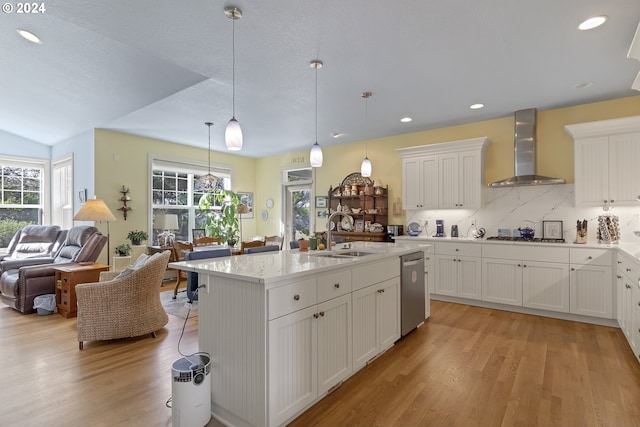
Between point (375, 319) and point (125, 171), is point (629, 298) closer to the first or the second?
point (375, 319)

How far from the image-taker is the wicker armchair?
3064 millimetres

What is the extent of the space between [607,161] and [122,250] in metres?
6.95

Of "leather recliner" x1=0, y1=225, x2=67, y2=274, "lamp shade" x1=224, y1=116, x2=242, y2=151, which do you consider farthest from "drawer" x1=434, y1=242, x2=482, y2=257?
"leather recliner" x1=0, y1=225, x2=67, y2=274

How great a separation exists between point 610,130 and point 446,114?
184 cm

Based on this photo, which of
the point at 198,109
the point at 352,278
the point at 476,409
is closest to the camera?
the point at 476,409

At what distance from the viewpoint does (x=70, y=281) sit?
395 cm

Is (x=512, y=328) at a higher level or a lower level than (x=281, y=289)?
lower

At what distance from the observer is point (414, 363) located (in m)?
2.71

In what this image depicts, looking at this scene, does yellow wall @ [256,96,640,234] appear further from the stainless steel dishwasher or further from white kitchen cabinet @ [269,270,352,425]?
white kitchen cabinet @ [269,270,352,425]

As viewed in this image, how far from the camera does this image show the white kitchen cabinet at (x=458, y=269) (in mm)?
4391

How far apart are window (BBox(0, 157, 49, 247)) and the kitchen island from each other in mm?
6274

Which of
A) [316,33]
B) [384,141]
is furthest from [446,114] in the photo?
[316,33]

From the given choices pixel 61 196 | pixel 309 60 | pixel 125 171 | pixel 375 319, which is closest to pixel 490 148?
pixel 309 60

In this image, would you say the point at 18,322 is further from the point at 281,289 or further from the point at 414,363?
the point at 414,363
